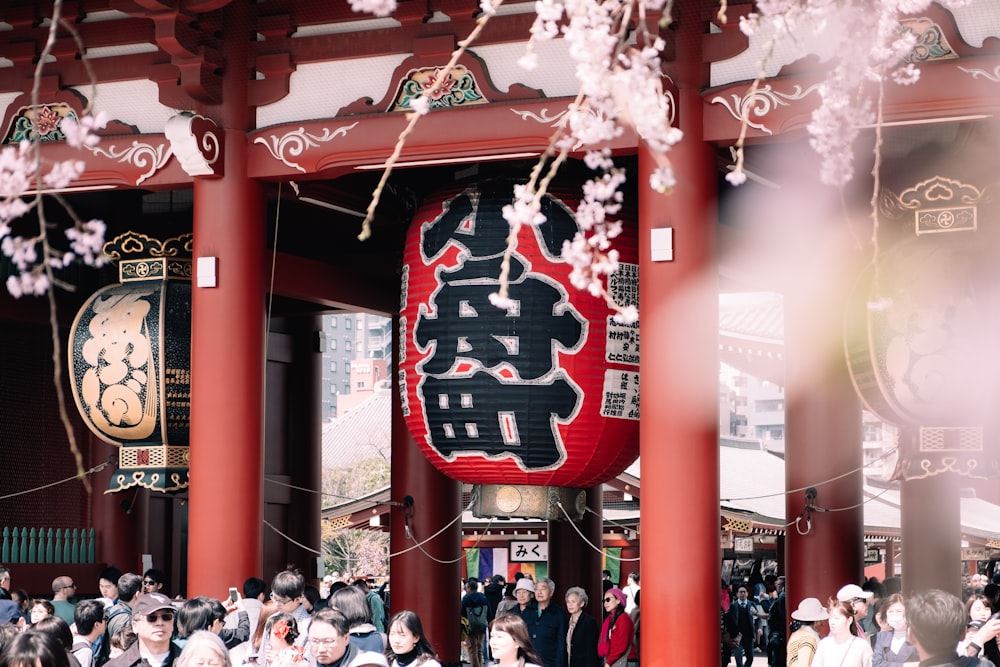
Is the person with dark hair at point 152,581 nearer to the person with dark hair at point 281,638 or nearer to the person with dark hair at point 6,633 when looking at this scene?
the person with dark hair at point 281,638

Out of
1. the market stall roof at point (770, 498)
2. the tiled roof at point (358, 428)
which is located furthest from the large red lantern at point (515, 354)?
the tiled roof at point (358, 428)

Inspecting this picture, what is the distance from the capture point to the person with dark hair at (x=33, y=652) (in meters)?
4.34

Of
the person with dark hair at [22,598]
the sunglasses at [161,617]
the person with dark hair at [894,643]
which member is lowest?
the person with dark hair at [22,598]

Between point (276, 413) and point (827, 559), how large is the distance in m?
6.13

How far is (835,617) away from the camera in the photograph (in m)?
7.57

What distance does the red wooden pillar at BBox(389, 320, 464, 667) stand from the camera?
13117 millimetres

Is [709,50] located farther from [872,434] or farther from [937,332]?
[872,434]

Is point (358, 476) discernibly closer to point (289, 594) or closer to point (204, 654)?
point (289, 594)

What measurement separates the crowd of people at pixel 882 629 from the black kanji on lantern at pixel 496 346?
5.86 ft

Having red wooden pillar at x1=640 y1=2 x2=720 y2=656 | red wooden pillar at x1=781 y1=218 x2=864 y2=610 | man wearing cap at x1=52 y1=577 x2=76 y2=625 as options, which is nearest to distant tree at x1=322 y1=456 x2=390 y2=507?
red wooden pillar at x1=781 y1=218 x2=864 y2=610

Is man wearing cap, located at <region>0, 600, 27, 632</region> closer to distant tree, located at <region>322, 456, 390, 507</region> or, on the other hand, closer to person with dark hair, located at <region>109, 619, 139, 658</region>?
person with dark hair, located at <region>109, 619, 139, 658</region>

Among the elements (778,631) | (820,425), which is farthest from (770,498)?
(820,425)

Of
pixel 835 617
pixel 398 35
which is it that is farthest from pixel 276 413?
pixel 835 617

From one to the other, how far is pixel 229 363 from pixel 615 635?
12.7 ft
